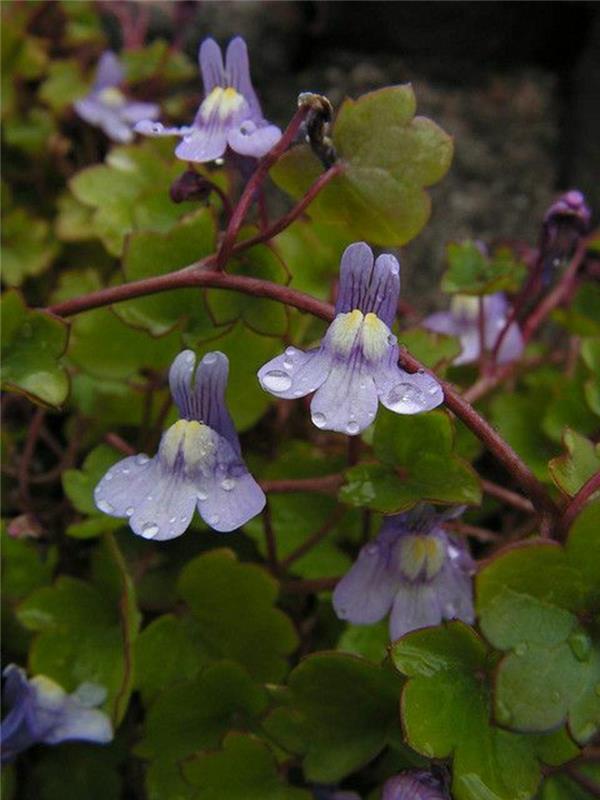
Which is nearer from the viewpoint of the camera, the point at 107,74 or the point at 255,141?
the point at 255,141

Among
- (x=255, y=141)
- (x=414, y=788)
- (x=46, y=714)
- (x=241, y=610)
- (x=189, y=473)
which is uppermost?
(x=255, y=141)

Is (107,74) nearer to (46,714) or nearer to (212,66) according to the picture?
(212,66)

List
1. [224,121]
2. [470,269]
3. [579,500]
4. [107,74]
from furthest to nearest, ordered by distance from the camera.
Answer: [107,74] < [470,269] < [224,121] < [579,500]

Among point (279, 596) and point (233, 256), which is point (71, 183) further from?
point (279, 596)

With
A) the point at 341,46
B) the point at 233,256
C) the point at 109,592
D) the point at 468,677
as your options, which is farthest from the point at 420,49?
the point at 468,677

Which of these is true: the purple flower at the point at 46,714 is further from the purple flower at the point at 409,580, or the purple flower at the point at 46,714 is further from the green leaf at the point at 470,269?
the green leaf at the point at 470,269

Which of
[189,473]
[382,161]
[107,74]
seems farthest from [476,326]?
[107,74]

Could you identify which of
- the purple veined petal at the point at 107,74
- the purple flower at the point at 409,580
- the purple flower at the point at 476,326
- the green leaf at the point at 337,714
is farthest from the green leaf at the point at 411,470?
the purple veined petal at the point at 107,74

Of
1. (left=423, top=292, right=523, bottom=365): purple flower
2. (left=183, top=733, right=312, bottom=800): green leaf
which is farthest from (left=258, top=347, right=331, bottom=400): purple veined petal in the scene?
(left=423, top=292, right=523, bottom=365): purple flower
